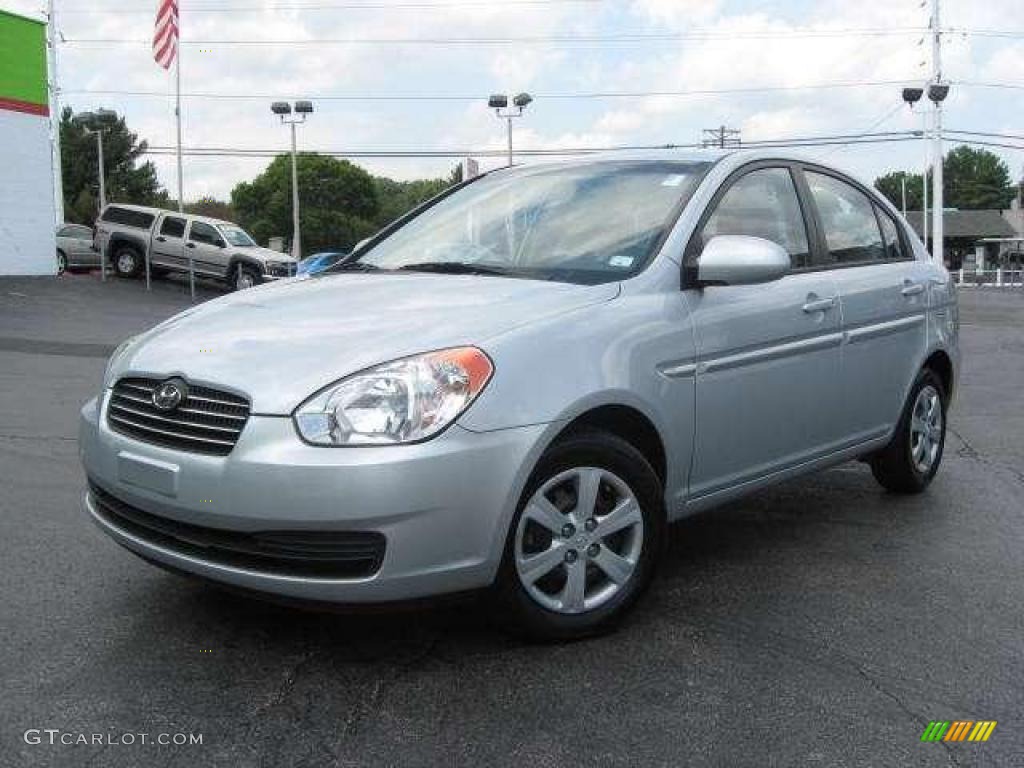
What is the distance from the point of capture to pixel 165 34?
32.3 m

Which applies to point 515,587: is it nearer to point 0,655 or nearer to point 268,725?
point 268,725

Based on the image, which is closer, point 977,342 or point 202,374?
point 202,374

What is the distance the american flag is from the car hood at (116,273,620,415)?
31102 mm

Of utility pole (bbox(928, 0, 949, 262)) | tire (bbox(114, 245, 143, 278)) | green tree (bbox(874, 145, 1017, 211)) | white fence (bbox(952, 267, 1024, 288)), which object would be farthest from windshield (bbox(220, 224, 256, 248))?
green tree (bbox(874, 145, 1017, 211))

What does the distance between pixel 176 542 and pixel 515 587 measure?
103cm

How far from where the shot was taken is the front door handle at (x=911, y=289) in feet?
17.1

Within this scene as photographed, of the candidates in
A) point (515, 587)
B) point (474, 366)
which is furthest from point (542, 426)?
point (515, 587)

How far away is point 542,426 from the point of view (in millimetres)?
3195

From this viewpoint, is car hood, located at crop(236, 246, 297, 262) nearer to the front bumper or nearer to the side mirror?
the side mirror

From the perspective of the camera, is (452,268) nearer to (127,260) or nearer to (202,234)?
(202,234)

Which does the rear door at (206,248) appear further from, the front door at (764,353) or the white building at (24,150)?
the front door at (764,353)

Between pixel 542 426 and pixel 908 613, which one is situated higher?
pixel 542 426

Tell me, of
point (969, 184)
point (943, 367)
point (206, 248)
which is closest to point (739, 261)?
point (943, 367)

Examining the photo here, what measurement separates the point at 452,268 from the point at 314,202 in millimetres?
97427
